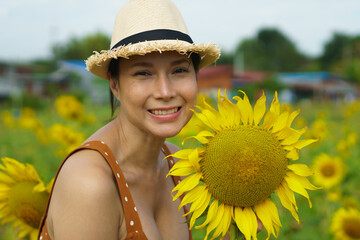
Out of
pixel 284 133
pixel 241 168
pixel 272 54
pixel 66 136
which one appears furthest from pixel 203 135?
pixel 272 54

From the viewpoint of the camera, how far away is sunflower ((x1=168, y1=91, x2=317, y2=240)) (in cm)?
120

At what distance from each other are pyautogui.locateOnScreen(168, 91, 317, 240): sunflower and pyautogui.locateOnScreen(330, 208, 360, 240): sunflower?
189 cm

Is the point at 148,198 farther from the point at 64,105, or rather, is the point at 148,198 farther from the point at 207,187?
the point at 64,105

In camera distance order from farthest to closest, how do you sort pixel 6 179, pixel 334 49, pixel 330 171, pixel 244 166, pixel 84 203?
pixel 334 49
pixel 330 171
pixel 6 179
pixel 84 203
pixel 244 166

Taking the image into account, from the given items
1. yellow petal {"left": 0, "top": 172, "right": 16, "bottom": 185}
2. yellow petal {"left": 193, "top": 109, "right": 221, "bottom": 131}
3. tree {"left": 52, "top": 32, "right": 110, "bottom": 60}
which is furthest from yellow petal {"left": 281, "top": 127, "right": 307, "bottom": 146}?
tree {"left": 52, "top": 32, "right": 110, "bottom": 60}

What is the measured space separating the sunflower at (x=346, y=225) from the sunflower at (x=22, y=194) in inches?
85.7

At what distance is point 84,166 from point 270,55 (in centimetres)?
6605

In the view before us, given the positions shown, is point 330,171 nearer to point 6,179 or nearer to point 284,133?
point 284,133

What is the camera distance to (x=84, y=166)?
4.52 ft

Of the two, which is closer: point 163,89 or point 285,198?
point 285,198

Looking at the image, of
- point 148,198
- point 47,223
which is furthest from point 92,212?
point 148,198

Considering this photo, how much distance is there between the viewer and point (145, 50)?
136cm

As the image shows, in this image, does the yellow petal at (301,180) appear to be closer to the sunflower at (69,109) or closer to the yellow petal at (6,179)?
the yellow petal at (6,179)

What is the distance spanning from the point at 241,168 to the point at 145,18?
0.71 metres
